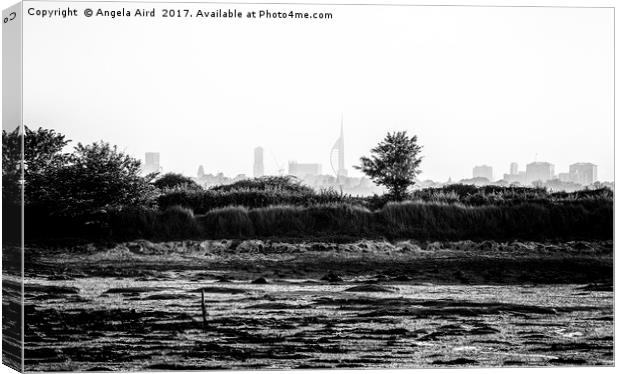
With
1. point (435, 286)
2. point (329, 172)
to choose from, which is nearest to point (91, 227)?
point (329, 172)

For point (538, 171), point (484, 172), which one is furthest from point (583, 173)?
point (484, 172)

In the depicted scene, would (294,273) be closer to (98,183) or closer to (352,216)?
(352,216)

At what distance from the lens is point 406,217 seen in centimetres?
1870

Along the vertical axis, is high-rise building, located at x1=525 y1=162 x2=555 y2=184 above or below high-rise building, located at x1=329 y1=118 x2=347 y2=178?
below

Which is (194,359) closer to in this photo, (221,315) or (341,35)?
(221,315)

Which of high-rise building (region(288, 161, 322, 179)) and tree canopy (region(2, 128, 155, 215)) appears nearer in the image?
tree canopy (region(2, 128, 155, 215))

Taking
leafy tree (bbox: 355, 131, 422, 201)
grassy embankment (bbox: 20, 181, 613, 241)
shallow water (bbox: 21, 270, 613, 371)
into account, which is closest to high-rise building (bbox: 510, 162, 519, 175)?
grassy embankment (bbox: 20, 181, 613, 241)

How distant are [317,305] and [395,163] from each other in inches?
93.1

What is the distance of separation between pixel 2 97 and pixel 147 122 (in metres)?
2.09

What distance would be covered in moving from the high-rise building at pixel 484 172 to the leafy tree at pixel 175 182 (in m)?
4.00

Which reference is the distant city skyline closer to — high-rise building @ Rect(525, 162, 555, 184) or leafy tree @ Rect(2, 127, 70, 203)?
high-rise building @ Rect(525, 162, 555, 184)

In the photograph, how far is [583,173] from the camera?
1878 cm

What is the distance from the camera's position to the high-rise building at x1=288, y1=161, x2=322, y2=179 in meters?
18.2

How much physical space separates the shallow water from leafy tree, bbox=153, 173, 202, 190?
4.02 feet
